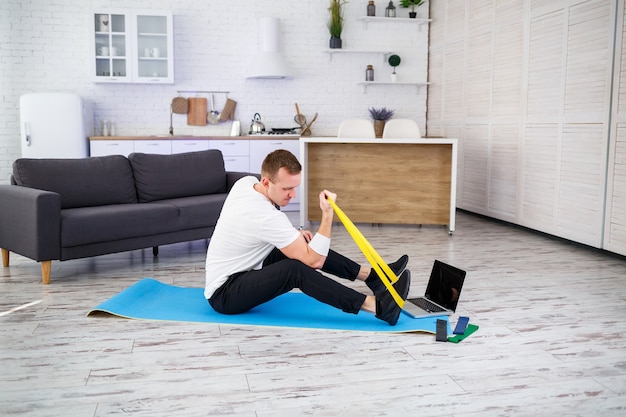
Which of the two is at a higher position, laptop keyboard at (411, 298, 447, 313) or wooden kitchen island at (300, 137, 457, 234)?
wooden kitchen island at (300, 137, 457, 234)

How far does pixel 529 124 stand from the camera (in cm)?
621

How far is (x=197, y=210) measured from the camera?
16.7 ft

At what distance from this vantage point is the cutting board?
8344 mm

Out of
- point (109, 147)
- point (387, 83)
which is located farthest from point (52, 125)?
point (387, 83)

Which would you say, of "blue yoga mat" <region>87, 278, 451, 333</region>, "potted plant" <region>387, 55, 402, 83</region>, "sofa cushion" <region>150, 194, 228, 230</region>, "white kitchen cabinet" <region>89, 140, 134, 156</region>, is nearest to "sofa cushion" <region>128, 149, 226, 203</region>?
"sofa cushion" <region>150, 194, 228, 230</region>

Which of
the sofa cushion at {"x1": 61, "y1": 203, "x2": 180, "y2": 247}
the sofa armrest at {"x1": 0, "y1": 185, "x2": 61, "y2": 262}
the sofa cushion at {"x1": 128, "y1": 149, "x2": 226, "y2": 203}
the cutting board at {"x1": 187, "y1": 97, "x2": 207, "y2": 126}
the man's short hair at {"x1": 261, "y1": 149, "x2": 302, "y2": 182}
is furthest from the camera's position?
the cutting board at {"x1": 187, "y1": 97, "x2": 207, "y2": 126}

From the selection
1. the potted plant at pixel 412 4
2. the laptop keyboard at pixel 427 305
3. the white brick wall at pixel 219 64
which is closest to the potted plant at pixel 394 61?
the white brick wall at pixel 219 64

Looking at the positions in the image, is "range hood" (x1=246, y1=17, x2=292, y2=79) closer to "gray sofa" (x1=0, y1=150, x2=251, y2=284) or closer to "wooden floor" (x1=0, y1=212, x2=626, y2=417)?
"gray sofa" (x1=0, y1=150, x2=251, y2=284)

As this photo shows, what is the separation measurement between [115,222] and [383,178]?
2966mm

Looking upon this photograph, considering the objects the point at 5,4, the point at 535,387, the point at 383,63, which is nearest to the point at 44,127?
the point at 5,4

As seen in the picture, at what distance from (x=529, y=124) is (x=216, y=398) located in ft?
15.5

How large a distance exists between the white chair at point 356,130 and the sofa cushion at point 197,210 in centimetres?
198

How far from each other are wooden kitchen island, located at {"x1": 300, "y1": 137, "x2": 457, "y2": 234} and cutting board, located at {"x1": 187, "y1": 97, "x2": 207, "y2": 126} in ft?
7.50

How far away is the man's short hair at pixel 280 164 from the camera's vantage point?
10.2 ft
